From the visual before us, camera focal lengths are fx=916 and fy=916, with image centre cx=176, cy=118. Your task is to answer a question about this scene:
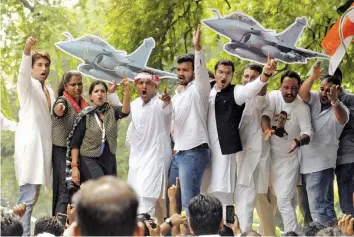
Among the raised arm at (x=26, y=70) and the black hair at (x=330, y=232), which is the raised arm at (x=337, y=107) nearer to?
the raised arm at (x=26, y=70)

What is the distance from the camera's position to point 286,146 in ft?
28.5

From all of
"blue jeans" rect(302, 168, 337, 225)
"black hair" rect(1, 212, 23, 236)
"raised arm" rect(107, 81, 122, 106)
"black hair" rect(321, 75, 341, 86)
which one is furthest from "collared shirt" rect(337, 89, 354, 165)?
"black hair" rect(1, 212, 23, 236)

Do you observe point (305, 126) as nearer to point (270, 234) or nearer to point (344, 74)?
point (270, 234)

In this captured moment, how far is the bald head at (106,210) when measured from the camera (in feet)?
10.9

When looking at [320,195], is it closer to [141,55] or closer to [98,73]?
[141,55]

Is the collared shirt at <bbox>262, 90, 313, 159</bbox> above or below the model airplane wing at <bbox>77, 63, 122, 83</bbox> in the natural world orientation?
below

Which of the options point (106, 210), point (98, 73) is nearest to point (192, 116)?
point (98, 73)

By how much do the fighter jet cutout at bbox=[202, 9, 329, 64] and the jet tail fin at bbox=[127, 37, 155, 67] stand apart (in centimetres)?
75

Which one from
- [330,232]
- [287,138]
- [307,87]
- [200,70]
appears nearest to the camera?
[330,232]

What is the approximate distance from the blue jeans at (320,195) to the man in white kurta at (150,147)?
1.36 meters

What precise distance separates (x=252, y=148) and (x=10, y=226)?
3.79 m

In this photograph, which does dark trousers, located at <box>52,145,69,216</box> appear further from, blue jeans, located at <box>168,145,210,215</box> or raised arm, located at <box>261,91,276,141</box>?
raised arm, located at <box>261,91,276,141</box>

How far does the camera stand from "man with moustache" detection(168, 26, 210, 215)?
816 cm

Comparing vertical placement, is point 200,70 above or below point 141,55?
below
